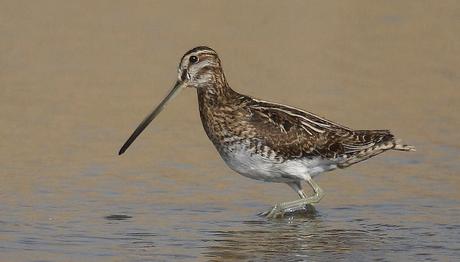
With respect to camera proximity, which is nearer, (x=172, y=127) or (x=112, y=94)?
(x=172, y=127)

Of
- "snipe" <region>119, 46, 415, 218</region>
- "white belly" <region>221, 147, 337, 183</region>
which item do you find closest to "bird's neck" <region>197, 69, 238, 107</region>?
"snipe" <region>119, 46, 415, 218</region>

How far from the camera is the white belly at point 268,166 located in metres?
11.0

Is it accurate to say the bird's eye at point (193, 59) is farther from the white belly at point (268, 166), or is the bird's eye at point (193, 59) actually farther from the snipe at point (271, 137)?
the white belly at point (268, 166)

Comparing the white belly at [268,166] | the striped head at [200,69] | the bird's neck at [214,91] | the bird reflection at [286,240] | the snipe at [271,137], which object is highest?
the striped head at [200,69]

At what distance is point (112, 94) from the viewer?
1509cm

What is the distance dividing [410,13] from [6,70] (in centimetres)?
611

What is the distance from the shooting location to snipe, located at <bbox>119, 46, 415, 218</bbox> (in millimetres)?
11078

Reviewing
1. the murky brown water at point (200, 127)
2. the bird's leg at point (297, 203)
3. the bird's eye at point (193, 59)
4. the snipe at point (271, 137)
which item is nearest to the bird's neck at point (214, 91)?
the snipe at point (271, 137)

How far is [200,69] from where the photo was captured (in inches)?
450

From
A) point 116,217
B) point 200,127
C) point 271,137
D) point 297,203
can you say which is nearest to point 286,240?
point 297,203

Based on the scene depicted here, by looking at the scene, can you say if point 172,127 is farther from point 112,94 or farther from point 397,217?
point 397,217

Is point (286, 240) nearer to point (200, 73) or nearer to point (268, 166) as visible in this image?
point (268, 166)

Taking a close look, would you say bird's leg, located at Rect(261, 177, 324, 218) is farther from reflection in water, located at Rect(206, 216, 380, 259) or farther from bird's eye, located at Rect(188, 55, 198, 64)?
bird's eye, located at Rect(188, 55, 198, 64)

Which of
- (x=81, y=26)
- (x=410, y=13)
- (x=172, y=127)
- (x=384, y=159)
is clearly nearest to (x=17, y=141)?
(x=172, y=127)
